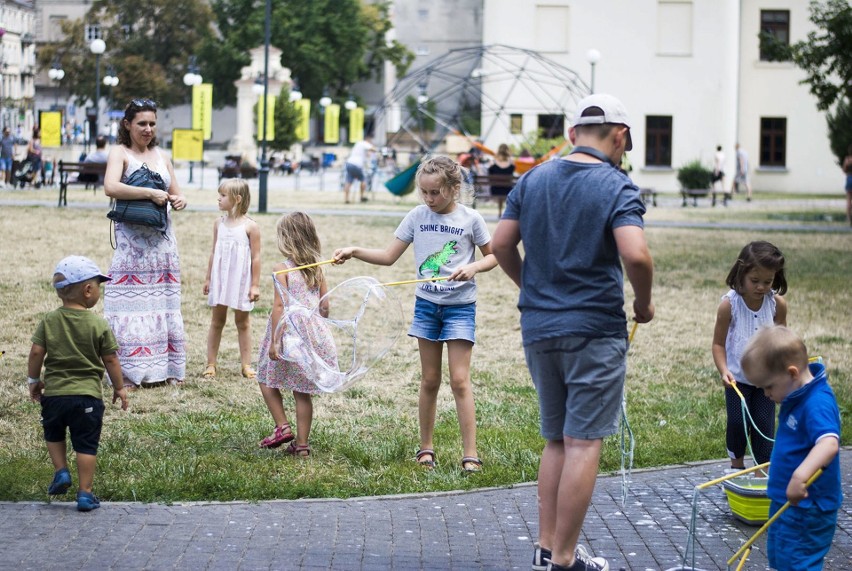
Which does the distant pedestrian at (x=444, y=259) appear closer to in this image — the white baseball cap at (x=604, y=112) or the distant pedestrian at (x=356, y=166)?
the white baseball cap at (x=604, y=112)

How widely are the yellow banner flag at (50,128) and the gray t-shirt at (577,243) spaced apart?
3194 centimetres

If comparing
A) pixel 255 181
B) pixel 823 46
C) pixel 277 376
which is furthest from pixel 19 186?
pixel 277 376

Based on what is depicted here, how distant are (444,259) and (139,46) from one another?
3043 inches

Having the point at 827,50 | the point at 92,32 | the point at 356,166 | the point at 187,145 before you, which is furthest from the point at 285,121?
the point at 827,50

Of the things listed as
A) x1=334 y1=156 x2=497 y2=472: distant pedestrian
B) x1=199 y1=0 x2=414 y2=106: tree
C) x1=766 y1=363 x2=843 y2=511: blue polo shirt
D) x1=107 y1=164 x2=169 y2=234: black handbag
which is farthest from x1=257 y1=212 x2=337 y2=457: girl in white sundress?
x1=199 y1=0 x2=414 y2=106: tree

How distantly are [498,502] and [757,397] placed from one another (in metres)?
1.39

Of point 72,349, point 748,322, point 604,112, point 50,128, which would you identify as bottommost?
point 72,349

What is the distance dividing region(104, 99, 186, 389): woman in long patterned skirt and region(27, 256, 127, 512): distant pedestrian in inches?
109

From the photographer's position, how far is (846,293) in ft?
52.3

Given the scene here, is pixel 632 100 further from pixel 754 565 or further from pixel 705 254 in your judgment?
pixel 754 565

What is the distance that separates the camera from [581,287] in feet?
16.0

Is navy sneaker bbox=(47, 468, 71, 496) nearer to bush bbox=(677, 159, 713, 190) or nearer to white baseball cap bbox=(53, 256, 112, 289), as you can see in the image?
white baseball cap bbox=(53, 256, 112, 289)

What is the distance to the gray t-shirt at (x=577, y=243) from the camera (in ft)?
15.8

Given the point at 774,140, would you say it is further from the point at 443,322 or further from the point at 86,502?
the point at 86,502
